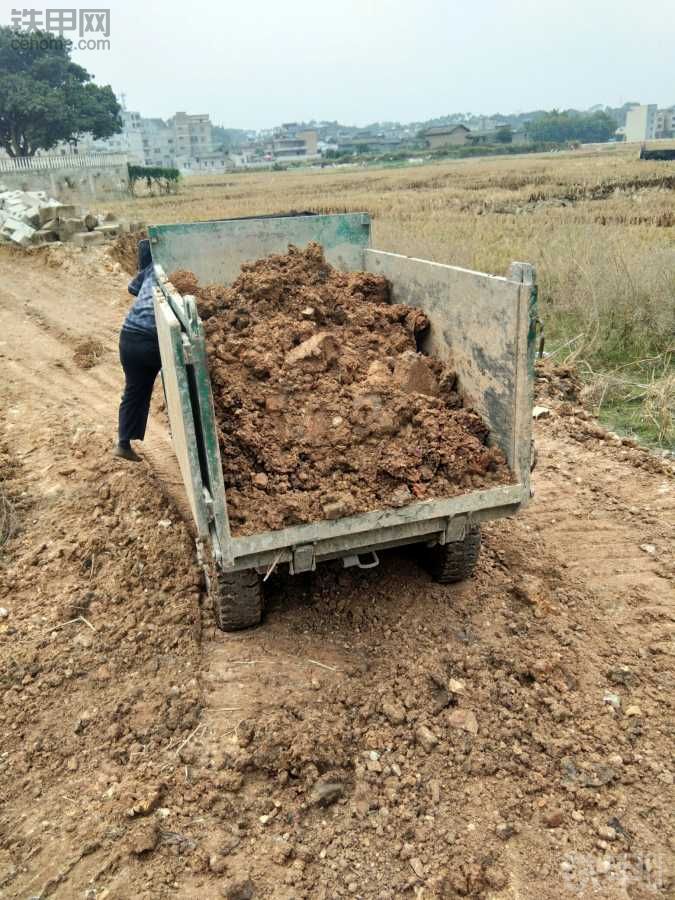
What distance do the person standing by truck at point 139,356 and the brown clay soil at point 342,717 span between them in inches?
21.3

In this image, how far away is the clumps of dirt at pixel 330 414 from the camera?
9.70 ft

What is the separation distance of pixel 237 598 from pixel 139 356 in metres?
2.09

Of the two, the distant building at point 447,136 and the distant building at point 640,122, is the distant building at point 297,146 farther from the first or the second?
the distant building at point 640,122

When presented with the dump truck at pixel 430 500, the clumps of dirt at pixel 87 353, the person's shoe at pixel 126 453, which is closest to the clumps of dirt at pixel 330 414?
the dump truck at pixel 430 500

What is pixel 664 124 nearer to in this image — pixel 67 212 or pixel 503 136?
pixel 503 136

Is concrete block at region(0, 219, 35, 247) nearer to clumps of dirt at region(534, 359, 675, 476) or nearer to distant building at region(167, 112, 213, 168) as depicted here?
clumps of dirt at region(534, 359, 675, 476)

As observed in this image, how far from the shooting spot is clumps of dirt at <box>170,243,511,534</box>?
116 inches

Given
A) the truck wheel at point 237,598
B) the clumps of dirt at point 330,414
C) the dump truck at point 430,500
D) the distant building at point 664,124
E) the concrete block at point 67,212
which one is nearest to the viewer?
the dump truck at point 430,500

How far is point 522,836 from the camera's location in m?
2.41

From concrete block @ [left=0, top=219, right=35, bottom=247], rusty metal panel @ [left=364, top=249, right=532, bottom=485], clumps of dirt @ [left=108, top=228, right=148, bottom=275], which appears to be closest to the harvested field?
rusty metal panel @ [left=364, top=249, right=532, bottom=485]

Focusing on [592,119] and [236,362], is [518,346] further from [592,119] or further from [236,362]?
[592,119]

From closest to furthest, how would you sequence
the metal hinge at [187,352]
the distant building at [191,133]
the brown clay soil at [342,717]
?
the brown clay soil at [342,717] < the metal hinge at [187,352] < the distant building at [191,133]

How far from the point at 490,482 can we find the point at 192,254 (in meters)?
3.14

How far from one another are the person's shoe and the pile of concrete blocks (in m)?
9.89
